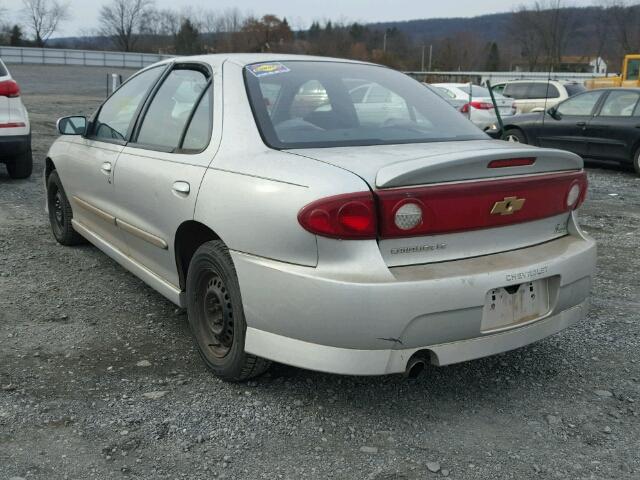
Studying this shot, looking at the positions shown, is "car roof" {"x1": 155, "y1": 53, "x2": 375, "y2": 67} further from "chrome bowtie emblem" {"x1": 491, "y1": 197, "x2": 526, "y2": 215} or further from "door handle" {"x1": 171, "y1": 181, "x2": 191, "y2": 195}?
"chrome bowtie emblem" {"x1": 491, "y1": 197, "x2": 526, "y2": 215}

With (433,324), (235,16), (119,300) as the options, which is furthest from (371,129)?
(235,16)

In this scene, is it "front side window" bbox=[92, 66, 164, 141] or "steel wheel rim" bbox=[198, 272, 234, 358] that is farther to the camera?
"front side window" bbox=[92, 66, 164, 141]

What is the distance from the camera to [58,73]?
43750 millimetres

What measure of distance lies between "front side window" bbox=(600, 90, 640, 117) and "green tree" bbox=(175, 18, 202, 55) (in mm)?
75681

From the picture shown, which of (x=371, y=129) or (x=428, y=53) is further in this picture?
(x=428, y=53)

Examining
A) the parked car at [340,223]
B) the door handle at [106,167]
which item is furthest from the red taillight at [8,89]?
the parked car at [340,223]

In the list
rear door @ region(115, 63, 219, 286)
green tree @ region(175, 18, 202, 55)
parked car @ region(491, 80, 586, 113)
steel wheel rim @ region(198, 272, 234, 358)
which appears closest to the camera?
steel wheel rim @ region(198, 272, 234, 358)

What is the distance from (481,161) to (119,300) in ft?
8.52

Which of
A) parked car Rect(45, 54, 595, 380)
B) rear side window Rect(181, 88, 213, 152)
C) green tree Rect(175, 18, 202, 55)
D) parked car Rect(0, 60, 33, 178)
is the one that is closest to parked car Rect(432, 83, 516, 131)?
parked car Rect(0, 60, 33, 178)

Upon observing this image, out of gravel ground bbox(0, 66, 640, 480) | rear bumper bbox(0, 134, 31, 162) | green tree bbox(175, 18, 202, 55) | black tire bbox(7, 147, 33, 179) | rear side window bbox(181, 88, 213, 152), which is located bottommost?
gravel ground bbox(0, 66, 640, 480)

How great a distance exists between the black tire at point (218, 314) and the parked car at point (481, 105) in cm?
1154

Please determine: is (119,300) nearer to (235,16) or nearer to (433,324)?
(433,324)

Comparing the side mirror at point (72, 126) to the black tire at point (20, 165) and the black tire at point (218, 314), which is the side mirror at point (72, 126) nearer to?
the black tire at point (218, 314)

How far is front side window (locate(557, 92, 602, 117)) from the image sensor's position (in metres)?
11.4
